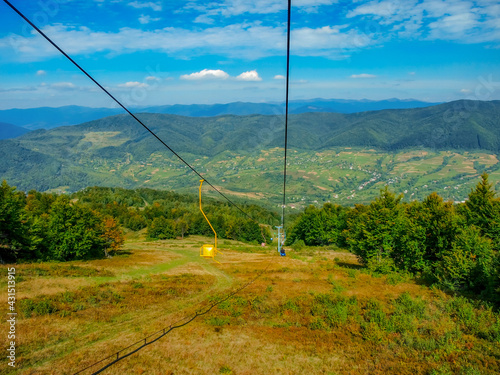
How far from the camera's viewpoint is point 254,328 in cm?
2266

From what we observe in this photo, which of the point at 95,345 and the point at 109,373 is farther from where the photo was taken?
the point at 95,345

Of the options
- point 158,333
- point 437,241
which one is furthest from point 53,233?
point 437,241

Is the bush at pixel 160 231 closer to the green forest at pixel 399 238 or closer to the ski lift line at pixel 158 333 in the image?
the green forest at pixel 399 238

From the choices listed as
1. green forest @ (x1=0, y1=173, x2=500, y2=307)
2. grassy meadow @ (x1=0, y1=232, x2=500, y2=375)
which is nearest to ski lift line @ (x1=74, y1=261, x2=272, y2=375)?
grassy meadow @ (x1=0, y1=232, x2=500, y2=375)

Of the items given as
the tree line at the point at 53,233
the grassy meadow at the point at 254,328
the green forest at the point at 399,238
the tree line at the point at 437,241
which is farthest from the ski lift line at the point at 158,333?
the tree line at the point at 53,233

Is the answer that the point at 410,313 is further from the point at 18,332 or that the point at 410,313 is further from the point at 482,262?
the point at 18,332

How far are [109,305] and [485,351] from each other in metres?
27.3

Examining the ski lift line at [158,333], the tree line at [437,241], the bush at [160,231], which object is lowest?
the bush at [160,231]

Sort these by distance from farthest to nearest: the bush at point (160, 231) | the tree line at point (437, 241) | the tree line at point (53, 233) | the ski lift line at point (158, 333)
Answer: the bush at point (160, 231), the tree line at point (53, 233), the tree line at point (437, 241), the ski lift line at point (158, 333)

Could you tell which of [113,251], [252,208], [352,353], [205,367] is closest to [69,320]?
[205,367]

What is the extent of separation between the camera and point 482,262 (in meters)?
28.9

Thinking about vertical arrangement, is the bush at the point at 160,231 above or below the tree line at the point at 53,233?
below

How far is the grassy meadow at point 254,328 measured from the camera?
54.0 feet

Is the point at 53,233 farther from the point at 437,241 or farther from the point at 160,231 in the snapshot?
the point at 160,231
